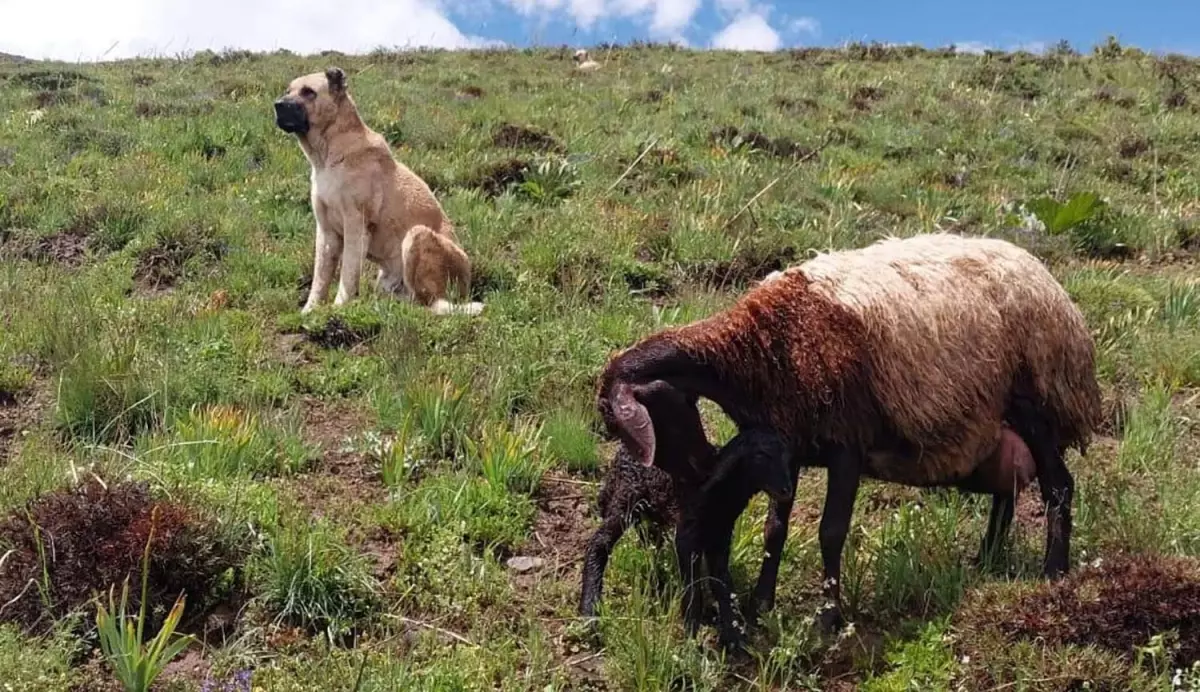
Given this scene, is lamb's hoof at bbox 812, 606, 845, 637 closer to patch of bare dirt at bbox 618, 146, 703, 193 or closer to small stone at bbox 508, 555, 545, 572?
small stone at bbox 508, 555, 545, 572

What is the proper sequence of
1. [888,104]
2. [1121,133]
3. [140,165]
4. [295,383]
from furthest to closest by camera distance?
[888,104] → [1121,133] → [140,165] → [295,383]

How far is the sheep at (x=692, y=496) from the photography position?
3.42m

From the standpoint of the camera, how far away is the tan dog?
7562mm

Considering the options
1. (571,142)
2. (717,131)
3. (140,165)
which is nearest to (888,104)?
(717,131)

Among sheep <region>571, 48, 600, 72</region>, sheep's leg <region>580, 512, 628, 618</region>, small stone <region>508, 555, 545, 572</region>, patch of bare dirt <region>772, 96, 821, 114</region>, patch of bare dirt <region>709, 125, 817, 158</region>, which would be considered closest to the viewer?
sheep's leg <region>580, 512, 628, 618</region>

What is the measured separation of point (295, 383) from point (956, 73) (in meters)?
15.9

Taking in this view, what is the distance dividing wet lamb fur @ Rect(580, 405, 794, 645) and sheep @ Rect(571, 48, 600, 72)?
17.3 meters

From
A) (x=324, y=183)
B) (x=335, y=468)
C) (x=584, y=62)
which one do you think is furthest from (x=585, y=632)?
(x=584, y=62)

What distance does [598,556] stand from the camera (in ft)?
13.1

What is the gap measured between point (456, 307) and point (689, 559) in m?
3.80

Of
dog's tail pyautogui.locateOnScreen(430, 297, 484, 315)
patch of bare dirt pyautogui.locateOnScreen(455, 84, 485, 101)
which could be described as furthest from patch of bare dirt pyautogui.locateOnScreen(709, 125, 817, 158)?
dog's tail pyautogui.locateOnScreen(430, 297, 484, 315)

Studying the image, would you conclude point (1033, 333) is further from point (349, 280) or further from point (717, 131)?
point (717, 131)

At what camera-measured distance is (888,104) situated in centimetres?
1583

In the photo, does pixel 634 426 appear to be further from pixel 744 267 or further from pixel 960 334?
pixel 744 267
